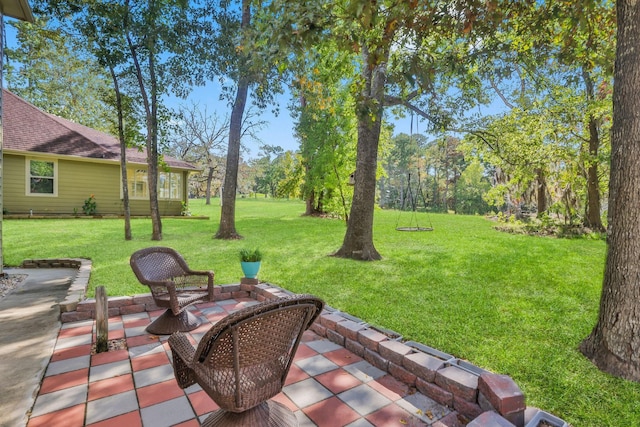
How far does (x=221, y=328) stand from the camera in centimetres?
153

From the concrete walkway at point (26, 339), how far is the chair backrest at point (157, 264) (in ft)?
3.19

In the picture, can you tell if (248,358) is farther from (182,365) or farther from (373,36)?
(373,36)

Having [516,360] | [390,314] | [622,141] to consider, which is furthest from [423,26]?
[516,360]

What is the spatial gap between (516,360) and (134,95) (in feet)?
33.9

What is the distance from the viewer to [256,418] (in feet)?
6.21

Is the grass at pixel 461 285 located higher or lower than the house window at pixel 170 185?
lower

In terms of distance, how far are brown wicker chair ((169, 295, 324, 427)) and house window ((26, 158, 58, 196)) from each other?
15277mm

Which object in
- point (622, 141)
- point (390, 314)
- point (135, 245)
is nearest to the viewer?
point (622, 141)

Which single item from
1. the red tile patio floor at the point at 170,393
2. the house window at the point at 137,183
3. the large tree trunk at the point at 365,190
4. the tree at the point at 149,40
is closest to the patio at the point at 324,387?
the red tile patio floor at the point at 170,393

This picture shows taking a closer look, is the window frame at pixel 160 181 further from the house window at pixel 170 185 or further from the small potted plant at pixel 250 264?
the small potted plant at pixel 250 264

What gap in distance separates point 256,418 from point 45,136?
→ 1672cm

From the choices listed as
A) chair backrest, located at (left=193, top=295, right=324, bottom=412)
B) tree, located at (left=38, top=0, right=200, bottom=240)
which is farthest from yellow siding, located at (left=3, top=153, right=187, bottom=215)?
chair backrest, located at (left=193, top=295, right=324, bottom=412)

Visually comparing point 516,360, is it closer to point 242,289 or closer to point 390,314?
point 390,314

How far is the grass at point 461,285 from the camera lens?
2422mm
